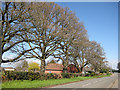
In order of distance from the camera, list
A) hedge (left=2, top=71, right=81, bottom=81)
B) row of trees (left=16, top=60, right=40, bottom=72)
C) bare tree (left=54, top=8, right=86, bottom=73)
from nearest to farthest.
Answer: hedge (left=2, top=71, right=81, bottom=81) < bare tree (left=54, top=8, right=86, bottom=73) < row of trees (left=16, top=60, right=40, bottom=72)

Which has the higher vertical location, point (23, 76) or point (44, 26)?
point (44, 26)

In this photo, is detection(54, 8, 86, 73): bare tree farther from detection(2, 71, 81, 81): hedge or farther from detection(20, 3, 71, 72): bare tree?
detection(2, 71, 81, 81): hedge

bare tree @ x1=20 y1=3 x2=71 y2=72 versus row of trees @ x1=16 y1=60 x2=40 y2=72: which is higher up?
bare tree @ x1=20 y1=3 x2=71 y2=72

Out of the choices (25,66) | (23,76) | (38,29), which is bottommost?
(25,66)

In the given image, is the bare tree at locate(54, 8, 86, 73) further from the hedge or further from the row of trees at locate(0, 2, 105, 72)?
the hedge

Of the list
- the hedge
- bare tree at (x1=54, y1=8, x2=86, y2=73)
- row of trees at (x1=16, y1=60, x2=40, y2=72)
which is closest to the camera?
the hedge

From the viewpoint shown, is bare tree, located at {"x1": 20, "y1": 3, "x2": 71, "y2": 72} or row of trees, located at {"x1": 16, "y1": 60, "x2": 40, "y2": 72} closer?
bare tree, located at {"x1": 20, "y1": 3, "x2": 71, "y2": 72}

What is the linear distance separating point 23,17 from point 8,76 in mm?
7839

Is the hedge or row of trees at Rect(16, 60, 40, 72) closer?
the hedge

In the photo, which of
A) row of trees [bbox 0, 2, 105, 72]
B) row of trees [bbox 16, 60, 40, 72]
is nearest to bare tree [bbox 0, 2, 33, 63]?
row of trees [bbox 0, 2, 105, 72]

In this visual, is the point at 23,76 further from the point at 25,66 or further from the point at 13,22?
the point at 25,66

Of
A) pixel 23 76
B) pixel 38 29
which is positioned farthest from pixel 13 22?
pixel 23 76

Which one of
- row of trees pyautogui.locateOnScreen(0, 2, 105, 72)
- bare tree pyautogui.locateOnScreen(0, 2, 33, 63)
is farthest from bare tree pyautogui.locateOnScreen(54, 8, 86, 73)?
bare tree pyautogui.locateOnScreen(0, 2, 33, 63)

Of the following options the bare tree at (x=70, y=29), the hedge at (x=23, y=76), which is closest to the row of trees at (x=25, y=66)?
the hedge at (x=23, y=76)
